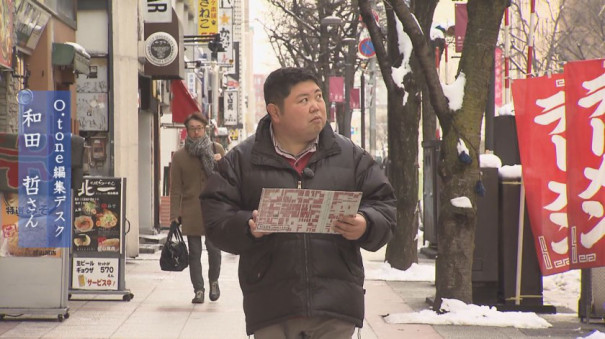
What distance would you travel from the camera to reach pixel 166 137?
35.4m

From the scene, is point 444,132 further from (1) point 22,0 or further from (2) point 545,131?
(1) point 22,0

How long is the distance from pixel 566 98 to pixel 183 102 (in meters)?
15.8

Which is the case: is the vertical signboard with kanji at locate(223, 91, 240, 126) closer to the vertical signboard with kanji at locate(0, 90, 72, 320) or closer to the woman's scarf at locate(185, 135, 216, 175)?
the woman's scarf at locate(185, 135, 216, 175)

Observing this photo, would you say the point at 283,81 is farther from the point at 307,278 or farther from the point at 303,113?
the point at 307,278

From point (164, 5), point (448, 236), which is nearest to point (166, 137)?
point (164, 5)

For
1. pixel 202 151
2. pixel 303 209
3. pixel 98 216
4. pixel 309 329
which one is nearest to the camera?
pixel 303 209

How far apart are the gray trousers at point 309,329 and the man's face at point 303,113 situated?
750 millimetres

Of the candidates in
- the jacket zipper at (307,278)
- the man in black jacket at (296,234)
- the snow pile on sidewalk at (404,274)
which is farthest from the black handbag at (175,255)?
the jacket zipper at (307,278)
